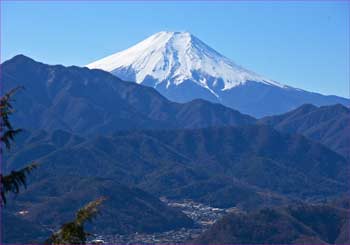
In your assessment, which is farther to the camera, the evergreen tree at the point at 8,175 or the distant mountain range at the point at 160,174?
the distant mountain range at the point at 160,174

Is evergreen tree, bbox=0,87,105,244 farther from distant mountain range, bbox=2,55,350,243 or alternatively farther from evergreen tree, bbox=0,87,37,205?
distant mountain range, bbox=2,55,350,243

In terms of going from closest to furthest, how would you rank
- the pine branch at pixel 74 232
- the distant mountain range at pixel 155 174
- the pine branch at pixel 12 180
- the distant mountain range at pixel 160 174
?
1. the pine branch at pixel 74 232
2. the pine branch at pixel 12 180
3. the distant mountain range at pixel 155 174
4. the distant mountain range at pixel 160 174

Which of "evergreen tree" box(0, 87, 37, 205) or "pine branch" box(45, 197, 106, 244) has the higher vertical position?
"evergreen tree" box(0, 87, 37, 205)

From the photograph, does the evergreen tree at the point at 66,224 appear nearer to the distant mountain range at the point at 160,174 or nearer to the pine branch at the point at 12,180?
the pine branch at the point at 12,180

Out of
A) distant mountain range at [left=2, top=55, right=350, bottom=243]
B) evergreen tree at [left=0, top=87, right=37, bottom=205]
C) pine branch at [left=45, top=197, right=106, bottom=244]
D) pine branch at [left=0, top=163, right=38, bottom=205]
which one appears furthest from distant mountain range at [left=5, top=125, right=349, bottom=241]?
Answer: pine branch at [left=45, top=197, right=106, bottom=244]

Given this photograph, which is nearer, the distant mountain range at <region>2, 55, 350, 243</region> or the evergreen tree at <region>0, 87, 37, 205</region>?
the evergreen tree at <region>0, 87, 37, 205</region>

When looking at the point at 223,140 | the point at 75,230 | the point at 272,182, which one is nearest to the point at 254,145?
the point at 223,140

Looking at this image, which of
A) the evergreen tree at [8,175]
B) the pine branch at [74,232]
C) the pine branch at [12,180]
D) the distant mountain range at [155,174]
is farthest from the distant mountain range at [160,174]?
the pine branch at [74,232]

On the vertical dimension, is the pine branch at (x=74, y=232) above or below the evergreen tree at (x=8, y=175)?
below

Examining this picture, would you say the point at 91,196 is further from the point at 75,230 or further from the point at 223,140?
the point at 75,230

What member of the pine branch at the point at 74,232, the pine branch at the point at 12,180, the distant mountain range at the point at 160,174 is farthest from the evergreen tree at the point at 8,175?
the distant mountain range at the point at 160,174

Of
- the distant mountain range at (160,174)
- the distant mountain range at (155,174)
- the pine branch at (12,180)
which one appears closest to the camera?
the pine branch at (12,180)
